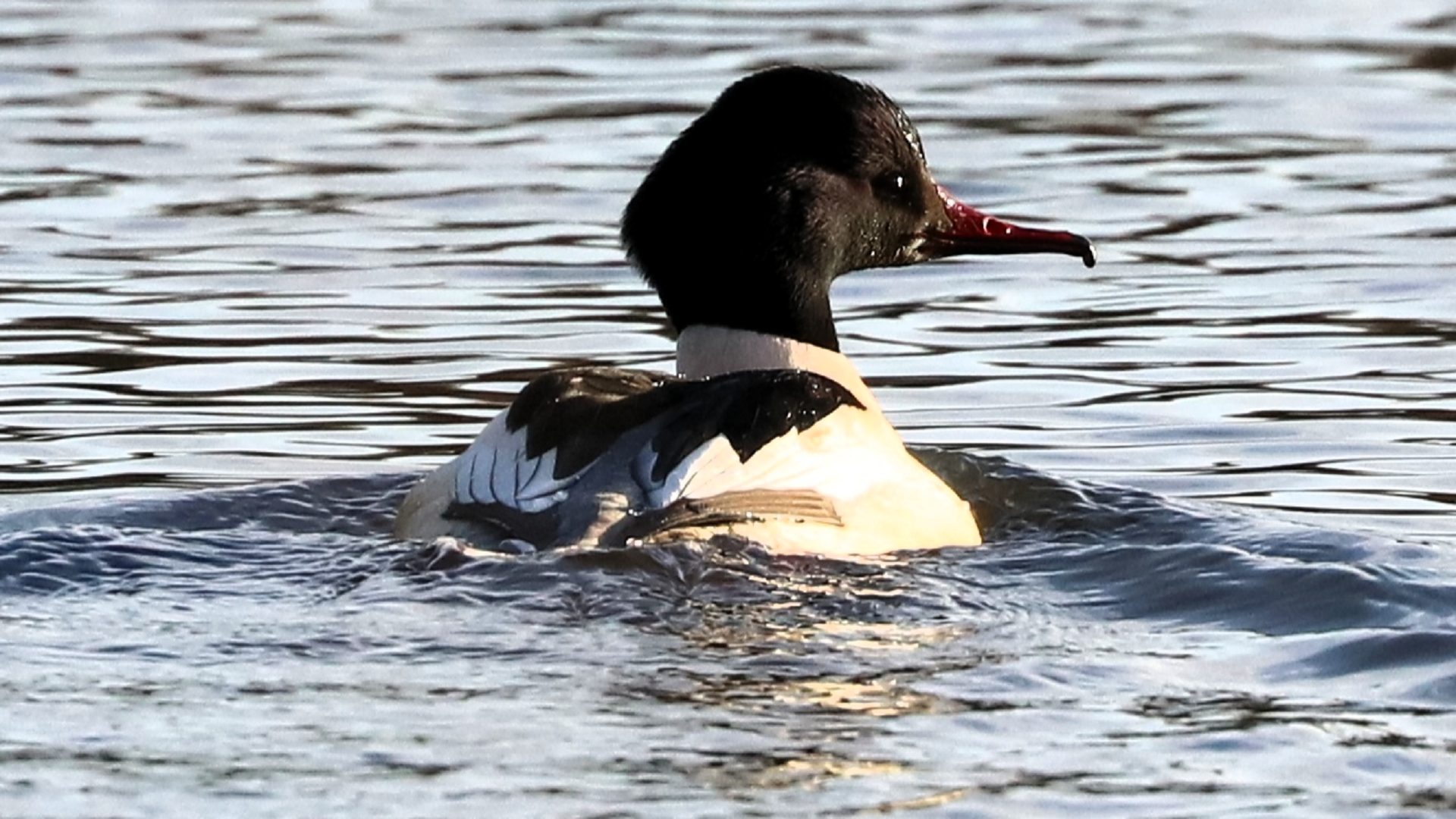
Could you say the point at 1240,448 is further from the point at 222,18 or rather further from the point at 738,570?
the point at 222,18

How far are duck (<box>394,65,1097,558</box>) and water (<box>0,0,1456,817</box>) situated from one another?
8.0 inches

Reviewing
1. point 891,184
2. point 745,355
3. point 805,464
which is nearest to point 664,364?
point 891,184

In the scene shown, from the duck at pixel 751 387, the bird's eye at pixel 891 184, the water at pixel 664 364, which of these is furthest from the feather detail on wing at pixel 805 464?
the bird's eye at pixel 891 184

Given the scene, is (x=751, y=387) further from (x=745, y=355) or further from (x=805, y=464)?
(x=745, y=355)

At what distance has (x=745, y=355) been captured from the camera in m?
8.12

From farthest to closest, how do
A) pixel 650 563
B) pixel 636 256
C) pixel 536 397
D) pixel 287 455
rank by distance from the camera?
1. pixel 287 455
2. pixel 636 256
3. pixel 536 397
4. pixel 650 563

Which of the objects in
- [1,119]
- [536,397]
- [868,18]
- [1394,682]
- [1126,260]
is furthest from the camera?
[868,18]

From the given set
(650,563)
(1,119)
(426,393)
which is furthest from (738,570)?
(1,119)

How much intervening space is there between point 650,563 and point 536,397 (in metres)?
0.80

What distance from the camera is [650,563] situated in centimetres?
670

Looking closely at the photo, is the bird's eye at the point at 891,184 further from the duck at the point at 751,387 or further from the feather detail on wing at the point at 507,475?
the feather detail on wing at the point at 507,475

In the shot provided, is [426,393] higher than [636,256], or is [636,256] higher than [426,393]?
[636,256]

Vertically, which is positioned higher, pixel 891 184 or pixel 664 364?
pixel 891 184

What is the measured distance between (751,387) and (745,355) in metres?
0.92
